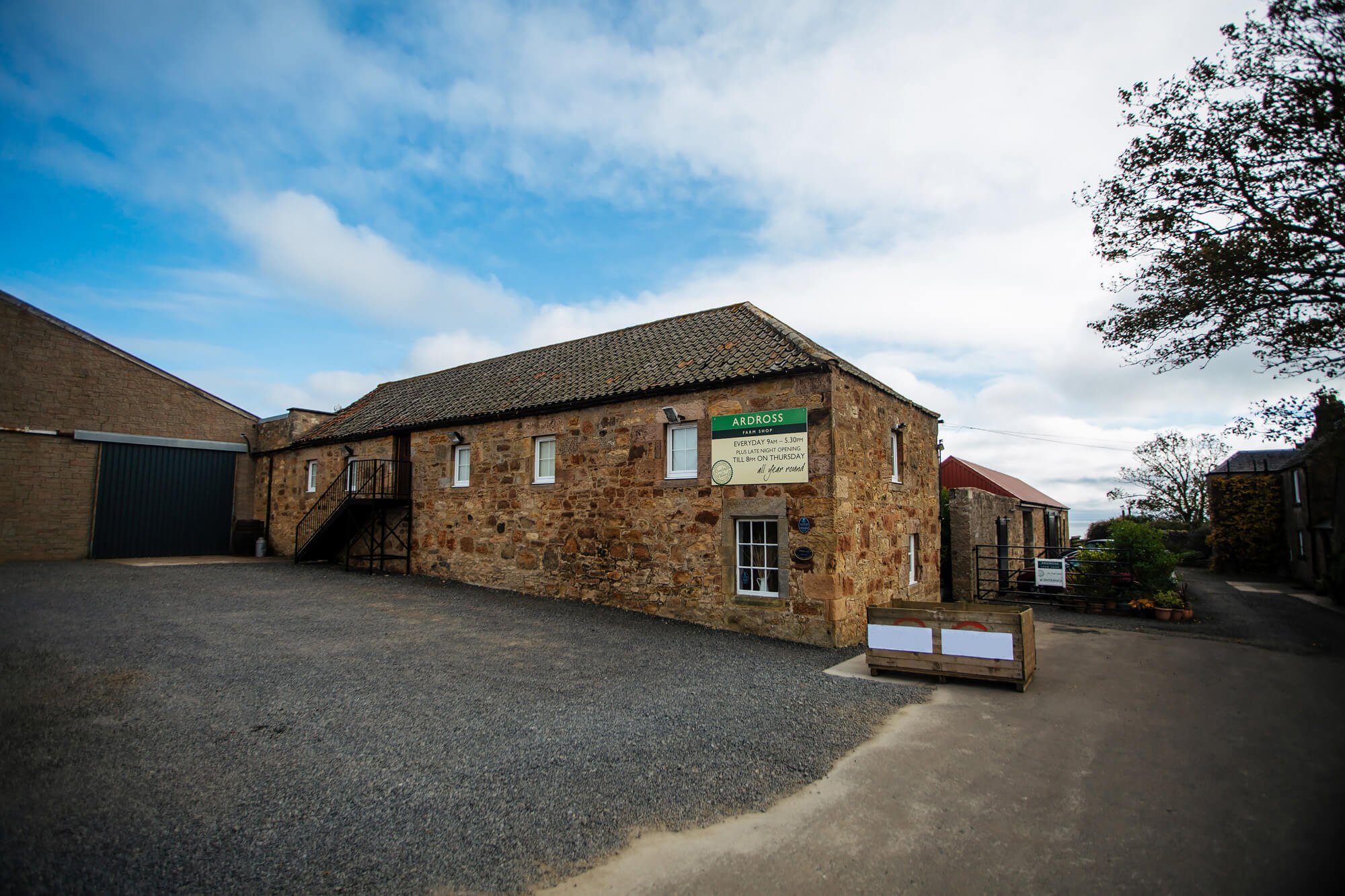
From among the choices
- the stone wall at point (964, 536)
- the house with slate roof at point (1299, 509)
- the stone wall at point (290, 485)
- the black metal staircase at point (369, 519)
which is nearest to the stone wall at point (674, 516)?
the black metal staircase at point (369, 519)

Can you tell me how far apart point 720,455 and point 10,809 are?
8840 millimetres

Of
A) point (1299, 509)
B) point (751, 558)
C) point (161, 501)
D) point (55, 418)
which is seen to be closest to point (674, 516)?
point (751, 558)

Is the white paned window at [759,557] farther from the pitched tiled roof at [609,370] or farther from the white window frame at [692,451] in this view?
the pitched tiled roof at [609,370]

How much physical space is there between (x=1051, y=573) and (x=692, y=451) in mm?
10015

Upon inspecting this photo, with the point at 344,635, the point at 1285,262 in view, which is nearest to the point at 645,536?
the point at 344,635

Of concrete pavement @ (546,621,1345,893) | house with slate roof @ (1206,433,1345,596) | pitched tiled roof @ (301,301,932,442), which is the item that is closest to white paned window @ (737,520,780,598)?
pitched tiled roof @ (301,301,932,442)

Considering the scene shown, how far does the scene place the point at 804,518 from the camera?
33.1 feet

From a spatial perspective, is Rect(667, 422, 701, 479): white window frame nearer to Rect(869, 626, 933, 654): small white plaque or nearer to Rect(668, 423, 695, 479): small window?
Rect(668, 423, 695, 479): small window

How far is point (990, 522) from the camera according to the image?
18.3 metres

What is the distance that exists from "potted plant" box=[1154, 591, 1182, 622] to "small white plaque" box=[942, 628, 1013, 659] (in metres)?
8.65

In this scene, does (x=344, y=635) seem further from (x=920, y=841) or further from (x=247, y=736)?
(x=920, y=841)

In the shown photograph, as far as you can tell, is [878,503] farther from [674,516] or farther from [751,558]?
[674,516]

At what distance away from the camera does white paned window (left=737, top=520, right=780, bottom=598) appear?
34.8 feet

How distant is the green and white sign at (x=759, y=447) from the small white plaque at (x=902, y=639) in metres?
2.74
